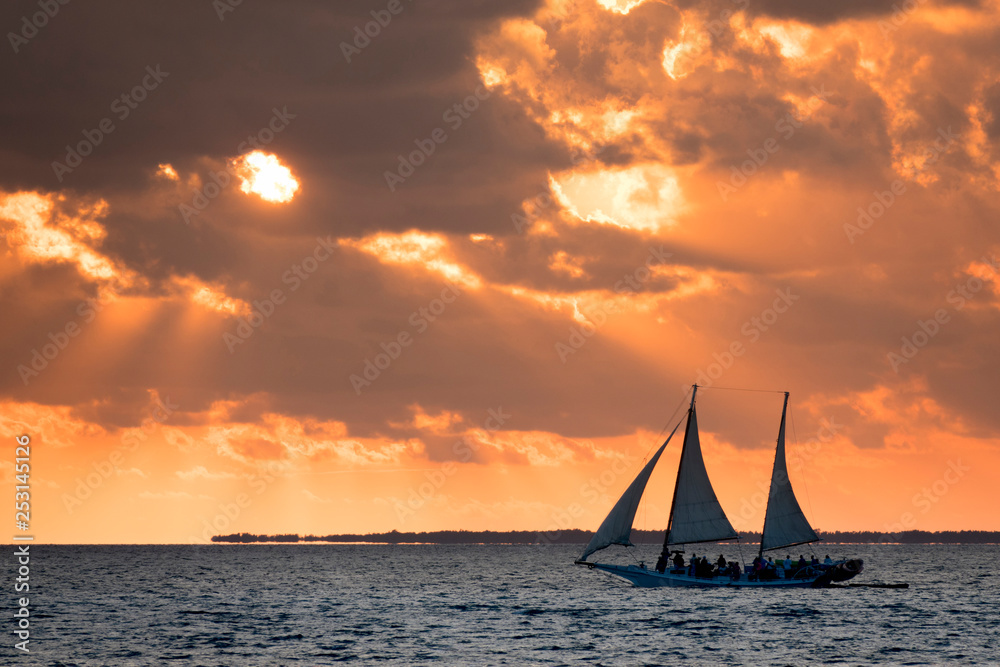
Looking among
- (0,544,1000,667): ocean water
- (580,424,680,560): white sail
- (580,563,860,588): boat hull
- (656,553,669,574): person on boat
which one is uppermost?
(580,424,680,560): white sail

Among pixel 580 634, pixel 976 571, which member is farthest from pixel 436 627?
pixel 976 571

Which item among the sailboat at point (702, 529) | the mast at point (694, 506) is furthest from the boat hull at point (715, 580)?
the mast at point (694, 506)

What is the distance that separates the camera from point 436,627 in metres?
74.4

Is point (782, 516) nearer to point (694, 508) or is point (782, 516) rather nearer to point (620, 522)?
point (694, 508)

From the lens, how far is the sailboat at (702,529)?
3588 inches

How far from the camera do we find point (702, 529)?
9331cm

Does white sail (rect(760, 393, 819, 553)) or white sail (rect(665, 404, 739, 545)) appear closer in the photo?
white sail (rect(665, 404, 739, 545))

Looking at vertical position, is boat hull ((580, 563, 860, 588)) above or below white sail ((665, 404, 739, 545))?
below

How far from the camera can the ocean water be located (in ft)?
197

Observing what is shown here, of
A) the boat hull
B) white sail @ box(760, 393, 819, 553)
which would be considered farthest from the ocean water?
white sail @ box(760, 393, 819, 553)

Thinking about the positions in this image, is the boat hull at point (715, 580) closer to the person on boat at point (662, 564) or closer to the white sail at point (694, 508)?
the person on boat at point (662, 564)

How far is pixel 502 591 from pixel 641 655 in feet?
175

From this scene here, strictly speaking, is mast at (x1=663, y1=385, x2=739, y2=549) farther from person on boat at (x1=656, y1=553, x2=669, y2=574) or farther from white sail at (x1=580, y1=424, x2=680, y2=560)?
white sail at (x1=580, y1=424, x2=680, y2=560)

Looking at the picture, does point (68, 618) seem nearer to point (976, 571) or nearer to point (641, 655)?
point (641, 655)
